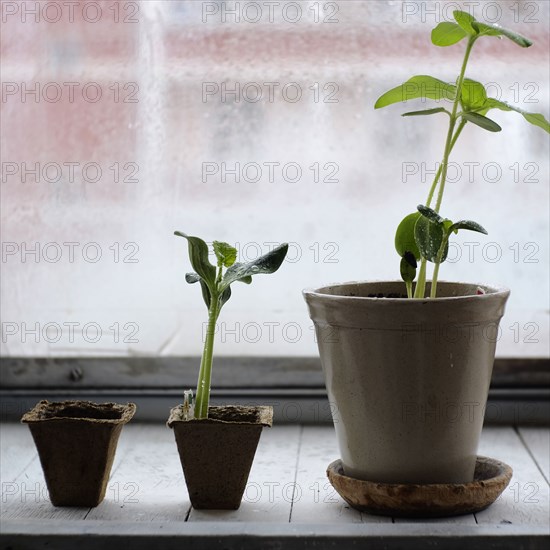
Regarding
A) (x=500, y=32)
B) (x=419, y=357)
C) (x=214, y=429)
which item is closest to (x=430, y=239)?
(x=419, y=357)

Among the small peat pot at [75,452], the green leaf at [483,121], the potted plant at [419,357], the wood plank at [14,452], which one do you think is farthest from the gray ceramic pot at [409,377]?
the wood plank at [14,452]

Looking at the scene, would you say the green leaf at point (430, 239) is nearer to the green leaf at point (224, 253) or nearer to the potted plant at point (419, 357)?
the potted plant at point (419, 357)

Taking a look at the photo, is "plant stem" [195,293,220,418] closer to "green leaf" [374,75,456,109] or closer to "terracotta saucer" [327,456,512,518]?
"terracotta saucer" [327,456,512,518]

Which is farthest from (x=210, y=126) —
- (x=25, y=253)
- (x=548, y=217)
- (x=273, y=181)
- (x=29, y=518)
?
(x=29, y=518)

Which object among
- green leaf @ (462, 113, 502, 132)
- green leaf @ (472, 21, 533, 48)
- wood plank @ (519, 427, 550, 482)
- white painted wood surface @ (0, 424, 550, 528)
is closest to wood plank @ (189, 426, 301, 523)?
white painted wood surface @ (0, 424, 550, 528)

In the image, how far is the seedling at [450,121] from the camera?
4.15ft

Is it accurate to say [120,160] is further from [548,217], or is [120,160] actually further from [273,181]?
[548,217]

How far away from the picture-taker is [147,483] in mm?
1467

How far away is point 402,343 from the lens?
1.26 m

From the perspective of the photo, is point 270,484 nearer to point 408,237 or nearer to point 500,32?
point 408,237

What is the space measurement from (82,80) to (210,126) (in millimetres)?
244

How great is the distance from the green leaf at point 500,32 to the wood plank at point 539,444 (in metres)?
0.66

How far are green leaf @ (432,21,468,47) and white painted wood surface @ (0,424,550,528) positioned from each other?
66 cm

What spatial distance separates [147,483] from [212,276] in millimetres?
364
